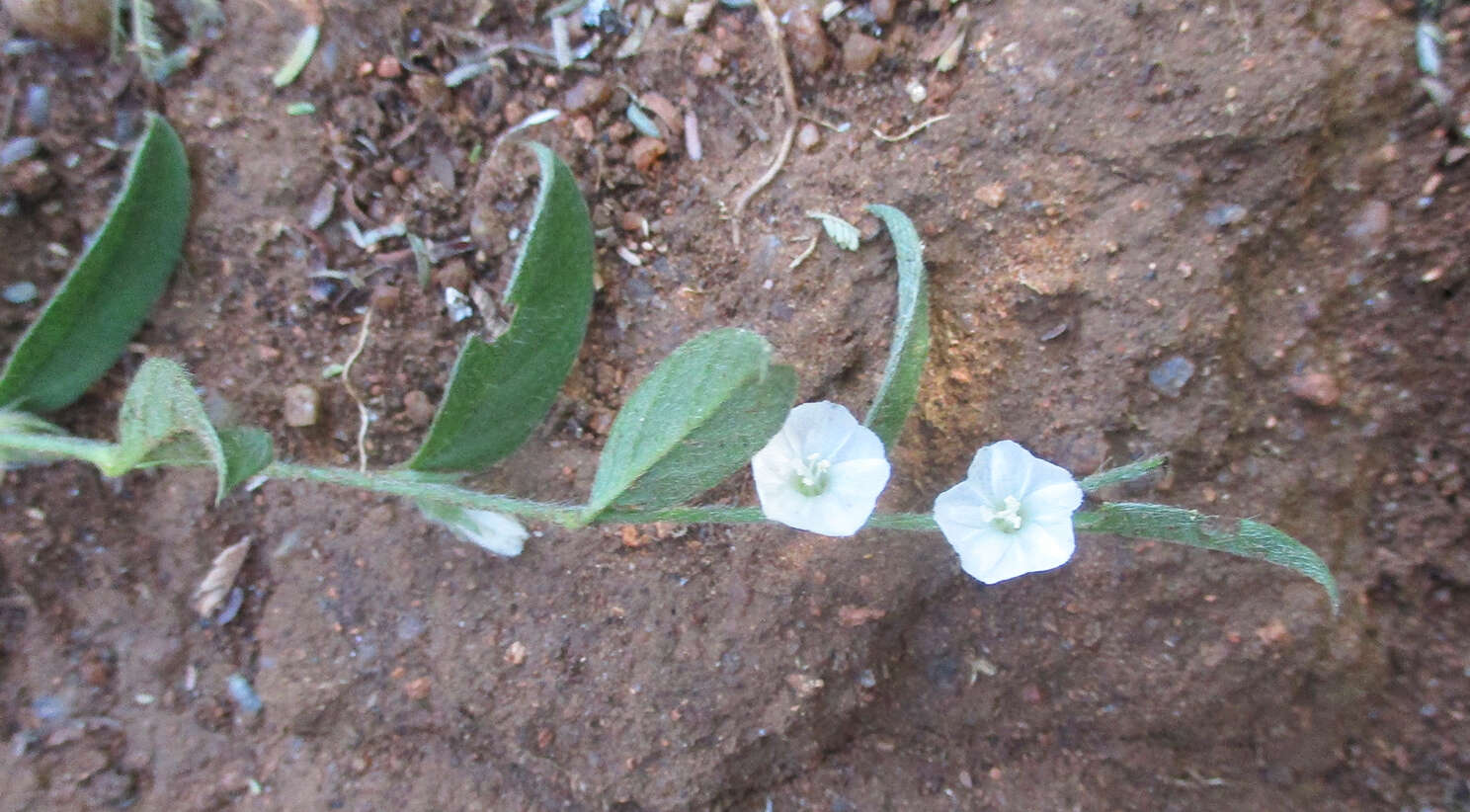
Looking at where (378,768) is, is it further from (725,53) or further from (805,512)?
(725,53)

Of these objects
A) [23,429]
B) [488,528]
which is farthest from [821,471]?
[23,429]

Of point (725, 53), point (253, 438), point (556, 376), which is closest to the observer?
point (253, 438)

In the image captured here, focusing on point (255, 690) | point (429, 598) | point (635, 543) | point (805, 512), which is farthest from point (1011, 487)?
point (255, 690)

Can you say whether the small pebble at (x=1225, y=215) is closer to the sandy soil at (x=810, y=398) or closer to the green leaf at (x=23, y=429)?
the sandy soil at (x=810, y=398)

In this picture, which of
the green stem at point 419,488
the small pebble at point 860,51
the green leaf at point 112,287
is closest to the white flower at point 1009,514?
the green stem at point 419,488

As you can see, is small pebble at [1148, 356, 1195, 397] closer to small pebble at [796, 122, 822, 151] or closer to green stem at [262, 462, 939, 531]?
green stem at [262, 462, 939, 531]

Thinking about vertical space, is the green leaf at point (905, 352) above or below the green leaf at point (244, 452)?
above
